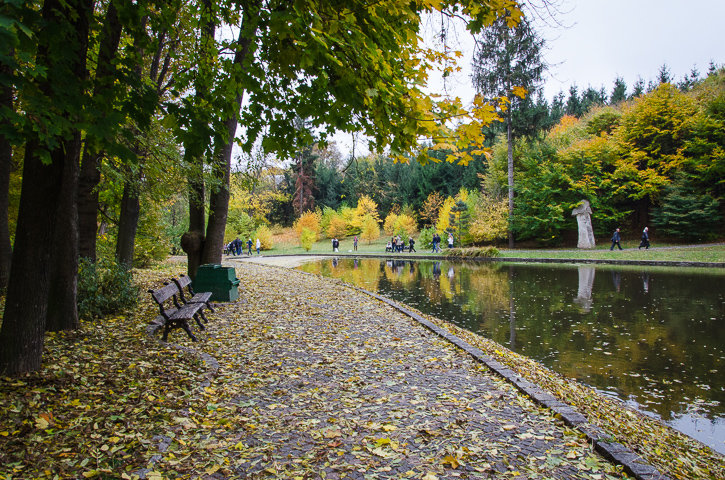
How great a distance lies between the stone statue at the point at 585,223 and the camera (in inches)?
1177

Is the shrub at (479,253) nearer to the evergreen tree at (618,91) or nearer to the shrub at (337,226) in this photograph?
the shrub at (337,226)

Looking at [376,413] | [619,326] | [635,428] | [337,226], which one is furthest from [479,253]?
[337,226]

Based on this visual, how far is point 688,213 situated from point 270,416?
3224cm

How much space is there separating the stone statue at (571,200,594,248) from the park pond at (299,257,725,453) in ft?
47.6

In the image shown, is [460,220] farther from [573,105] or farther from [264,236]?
[573,105]

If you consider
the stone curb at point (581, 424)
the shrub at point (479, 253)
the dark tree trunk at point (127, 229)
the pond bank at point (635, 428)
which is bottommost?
the pond bank at point (635, 428)

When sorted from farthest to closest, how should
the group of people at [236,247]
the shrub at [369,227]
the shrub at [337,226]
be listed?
the shrub at [337,226] → the shrub at [369,227] → the group of people at [236,247]

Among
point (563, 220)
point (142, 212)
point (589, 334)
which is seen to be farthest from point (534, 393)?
point (563, 220)

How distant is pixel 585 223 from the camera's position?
29969 mm

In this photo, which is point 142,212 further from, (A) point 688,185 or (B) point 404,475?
(A) point 688,185

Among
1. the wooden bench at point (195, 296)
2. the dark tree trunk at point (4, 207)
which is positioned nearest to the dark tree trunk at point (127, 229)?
the dark tree trunk at point (4, 207)

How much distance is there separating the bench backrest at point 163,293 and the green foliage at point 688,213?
31.7 metres

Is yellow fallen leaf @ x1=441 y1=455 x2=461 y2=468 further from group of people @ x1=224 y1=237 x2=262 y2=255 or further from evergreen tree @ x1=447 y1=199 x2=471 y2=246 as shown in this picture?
group of people @ x1=224 y1=237 x2=262 y2=255

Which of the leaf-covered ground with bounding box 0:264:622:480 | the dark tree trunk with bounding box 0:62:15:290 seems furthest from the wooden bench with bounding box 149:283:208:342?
the dark tree trunk with bounding box 0:62:15:290
